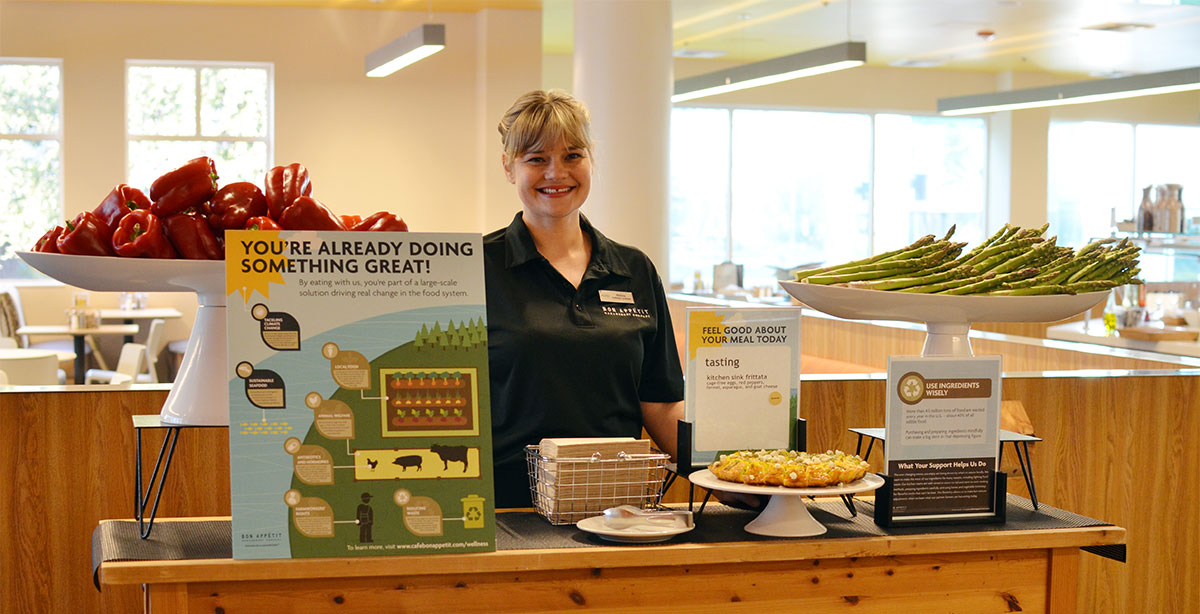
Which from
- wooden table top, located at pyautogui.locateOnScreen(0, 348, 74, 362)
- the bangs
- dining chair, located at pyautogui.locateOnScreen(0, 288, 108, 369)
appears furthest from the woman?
dining chair, located at pyautogui.locateOnScreen(0, 288, 108, 369)

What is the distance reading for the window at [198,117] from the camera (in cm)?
1064

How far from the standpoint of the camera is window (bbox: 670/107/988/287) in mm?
13680

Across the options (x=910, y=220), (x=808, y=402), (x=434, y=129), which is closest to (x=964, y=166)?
(x=910, y=220)

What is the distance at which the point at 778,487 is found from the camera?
5.50 ft

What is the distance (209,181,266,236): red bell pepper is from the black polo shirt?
1.67 ft

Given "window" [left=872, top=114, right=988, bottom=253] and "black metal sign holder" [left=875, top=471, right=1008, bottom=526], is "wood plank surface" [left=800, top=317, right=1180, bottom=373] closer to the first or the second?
"black metal sign holder" [left=875, top=471, right=1008, bottom=526]

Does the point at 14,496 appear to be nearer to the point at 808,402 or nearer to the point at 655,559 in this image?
the point at 655,559

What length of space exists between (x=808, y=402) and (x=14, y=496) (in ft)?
6.68

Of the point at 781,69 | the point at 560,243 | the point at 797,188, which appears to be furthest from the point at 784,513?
the point at 797,188

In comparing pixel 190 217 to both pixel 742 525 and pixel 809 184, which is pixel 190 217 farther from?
pixel 809 184

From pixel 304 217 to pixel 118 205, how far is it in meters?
0.30

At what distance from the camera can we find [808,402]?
127 inches

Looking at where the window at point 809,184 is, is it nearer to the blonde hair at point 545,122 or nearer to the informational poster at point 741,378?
the blonde hair at point 545,122

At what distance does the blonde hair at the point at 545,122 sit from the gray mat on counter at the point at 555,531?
0.67 m
